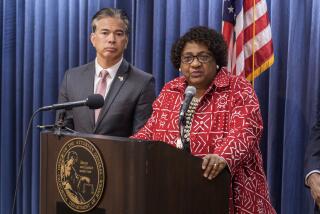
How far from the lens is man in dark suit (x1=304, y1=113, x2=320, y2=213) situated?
2.30 m

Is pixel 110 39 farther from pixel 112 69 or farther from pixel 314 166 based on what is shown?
pixel 314 166

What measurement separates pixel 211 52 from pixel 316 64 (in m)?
1.04

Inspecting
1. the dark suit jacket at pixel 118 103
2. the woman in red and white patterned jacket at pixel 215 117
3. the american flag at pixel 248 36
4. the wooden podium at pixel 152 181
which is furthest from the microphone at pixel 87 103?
the american flag at pixel 248 36

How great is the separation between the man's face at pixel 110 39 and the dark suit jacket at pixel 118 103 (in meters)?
0.08

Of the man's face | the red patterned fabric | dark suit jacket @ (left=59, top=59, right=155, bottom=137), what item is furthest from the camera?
the man's face

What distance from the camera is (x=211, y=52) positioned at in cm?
235

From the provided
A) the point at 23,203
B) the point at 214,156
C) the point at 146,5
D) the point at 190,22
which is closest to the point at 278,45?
the point at 190,22

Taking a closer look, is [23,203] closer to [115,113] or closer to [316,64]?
[115,113]

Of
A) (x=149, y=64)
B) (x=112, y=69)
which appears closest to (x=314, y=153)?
(x=112, y=69)

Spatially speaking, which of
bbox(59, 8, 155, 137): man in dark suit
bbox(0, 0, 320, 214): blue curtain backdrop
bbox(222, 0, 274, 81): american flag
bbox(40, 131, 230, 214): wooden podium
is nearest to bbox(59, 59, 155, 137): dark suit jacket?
bbox(59, 8, 155, 137): man in dark suit

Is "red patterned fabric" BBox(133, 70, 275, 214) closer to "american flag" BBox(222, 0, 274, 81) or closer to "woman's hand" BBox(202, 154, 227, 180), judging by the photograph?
"woman's hand" BBox(202, 154, 227, 180)

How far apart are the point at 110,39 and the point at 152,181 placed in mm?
1425

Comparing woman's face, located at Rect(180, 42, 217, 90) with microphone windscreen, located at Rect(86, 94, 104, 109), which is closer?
microphone windscreen, located at Rect(86, 94, 104, 109)

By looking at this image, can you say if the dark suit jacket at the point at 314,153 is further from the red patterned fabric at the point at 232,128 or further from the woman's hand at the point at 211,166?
the woman's hand at the point at 211,166
